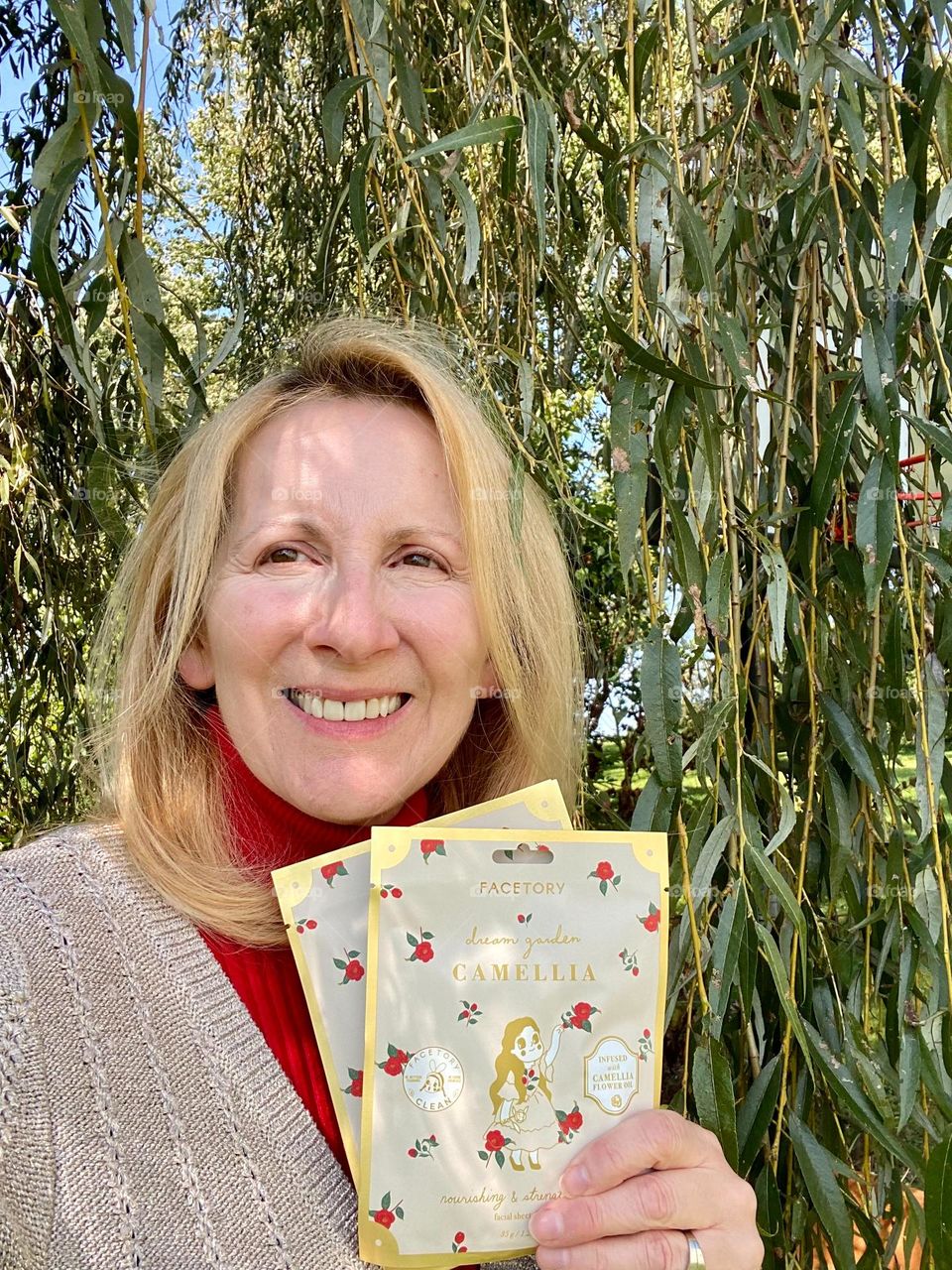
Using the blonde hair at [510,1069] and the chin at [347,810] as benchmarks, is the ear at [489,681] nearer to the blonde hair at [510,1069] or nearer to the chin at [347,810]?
the chin at [347,810]

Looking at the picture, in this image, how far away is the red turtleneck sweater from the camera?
0.86m

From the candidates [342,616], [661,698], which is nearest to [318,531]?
[342,616]

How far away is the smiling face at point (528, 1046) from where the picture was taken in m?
0.79

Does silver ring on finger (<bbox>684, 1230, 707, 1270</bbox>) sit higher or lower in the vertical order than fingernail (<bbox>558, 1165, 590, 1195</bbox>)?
lower

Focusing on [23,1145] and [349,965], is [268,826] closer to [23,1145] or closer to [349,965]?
[349,965]

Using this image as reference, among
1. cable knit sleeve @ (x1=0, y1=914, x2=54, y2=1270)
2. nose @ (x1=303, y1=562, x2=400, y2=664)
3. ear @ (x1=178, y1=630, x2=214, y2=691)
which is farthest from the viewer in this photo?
ear @ (x1=178, y1=630, x2=214, y2=691)

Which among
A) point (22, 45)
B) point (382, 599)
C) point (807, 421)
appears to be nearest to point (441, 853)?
point (382, 599)

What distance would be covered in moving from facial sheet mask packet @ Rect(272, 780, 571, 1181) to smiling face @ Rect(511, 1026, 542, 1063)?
0.35ft

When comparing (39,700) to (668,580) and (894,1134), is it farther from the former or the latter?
(894,1134)

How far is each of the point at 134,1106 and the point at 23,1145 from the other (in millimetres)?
76

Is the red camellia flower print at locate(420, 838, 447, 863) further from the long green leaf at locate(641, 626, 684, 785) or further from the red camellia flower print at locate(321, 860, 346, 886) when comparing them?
the long green leaf at locate(641, 626, 684, 785)

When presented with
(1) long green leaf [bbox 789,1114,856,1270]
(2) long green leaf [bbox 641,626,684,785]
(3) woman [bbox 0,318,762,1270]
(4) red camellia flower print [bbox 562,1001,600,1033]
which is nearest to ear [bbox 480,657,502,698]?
(3) woman [bbox 0,318,762,1270]

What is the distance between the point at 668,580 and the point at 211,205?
2.69 metres

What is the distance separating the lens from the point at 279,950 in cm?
92
